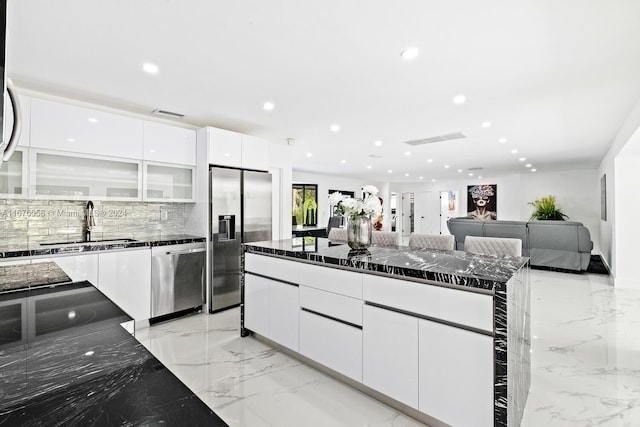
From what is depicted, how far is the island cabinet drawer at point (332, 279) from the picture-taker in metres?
2.20

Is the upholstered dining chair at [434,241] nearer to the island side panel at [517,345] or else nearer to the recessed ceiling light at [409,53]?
the island side panel at [517,345]

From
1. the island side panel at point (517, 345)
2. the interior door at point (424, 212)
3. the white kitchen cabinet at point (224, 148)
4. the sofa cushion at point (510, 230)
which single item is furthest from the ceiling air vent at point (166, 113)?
the interior door at point (424, 212)

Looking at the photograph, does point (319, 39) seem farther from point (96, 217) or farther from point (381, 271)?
point (96, 217)

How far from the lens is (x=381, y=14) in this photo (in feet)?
6.66

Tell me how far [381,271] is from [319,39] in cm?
169

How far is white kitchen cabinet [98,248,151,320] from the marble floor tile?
0.95 ft

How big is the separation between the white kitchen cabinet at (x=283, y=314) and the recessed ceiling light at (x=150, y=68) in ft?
6.89

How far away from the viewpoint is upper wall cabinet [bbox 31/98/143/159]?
9.96ft

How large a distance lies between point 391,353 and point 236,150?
3.24 m

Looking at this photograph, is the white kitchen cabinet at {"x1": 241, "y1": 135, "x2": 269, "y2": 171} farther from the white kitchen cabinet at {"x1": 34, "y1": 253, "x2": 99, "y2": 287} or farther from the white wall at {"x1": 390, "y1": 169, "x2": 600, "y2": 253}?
the white wall at {"x1": 390, "y1": 169, "x2": 600, "y2": 253}

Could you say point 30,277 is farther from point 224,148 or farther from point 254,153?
point 254,153

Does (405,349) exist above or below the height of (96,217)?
below

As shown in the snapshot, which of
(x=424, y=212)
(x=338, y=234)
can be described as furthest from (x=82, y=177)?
(x=424, y=212)

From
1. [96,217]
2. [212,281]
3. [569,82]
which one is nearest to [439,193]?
[569,82]
